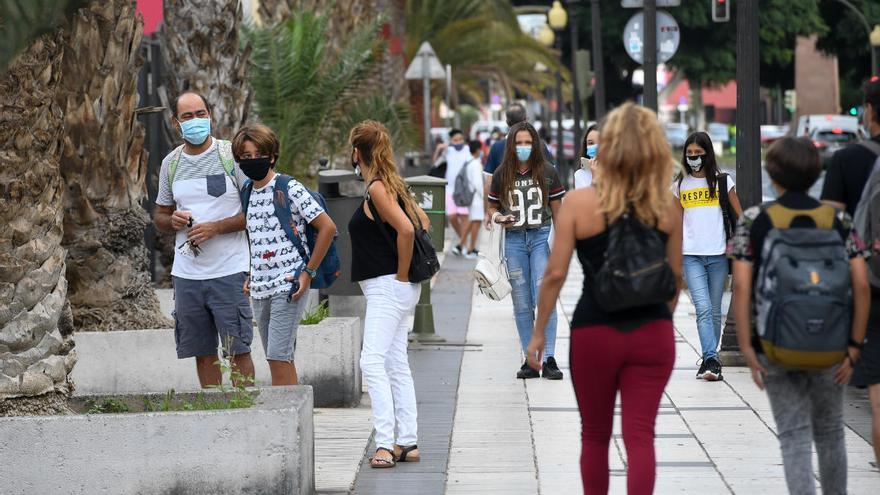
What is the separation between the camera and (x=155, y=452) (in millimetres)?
6074

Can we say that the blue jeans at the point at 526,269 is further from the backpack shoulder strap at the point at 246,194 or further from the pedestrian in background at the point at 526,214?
the backpack shoulder strap at the point at 246,194

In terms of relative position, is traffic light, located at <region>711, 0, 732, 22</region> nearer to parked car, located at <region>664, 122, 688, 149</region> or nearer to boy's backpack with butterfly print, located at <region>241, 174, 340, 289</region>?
boy's backpack with butterfly print, located at <region>241, 174, 340, 289</region>

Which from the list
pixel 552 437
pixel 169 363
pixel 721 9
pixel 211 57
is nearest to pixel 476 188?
pixel 721 9

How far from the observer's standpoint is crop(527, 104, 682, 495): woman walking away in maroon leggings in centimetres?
525

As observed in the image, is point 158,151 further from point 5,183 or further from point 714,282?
point 5,183

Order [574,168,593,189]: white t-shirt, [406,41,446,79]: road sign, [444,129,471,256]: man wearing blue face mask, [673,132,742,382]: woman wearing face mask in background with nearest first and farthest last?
[673,132,742,382]: woman wearing face mask in background, [574,168,593,189]: white t-shirt, [444,129,471,256]: man wearing blue face mask, [406,41,446,79]: road sign

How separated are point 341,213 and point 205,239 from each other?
169 inches

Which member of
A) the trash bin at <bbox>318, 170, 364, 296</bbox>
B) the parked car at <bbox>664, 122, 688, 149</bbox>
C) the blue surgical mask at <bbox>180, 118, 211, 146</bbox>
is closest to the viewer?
the blue surgical mask at <bbox>180, 118, 211, 146</bbox>

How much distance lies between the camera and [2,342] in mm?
6332

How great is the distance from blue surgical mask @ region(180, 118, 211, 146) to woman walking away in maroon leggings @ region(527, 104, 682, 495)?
2706 mm

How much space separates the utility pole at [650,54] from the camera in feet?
53.0

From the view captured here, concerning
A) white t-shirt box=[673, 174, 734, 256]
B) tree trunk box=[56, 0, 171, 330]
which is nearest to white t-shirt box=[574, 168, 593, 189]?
white t-shirt box=[673, 174, 734, 256]

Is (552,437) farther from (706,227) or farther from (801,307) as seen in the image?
(801,307)

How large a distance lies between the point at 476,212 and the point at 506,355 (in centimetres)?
951
